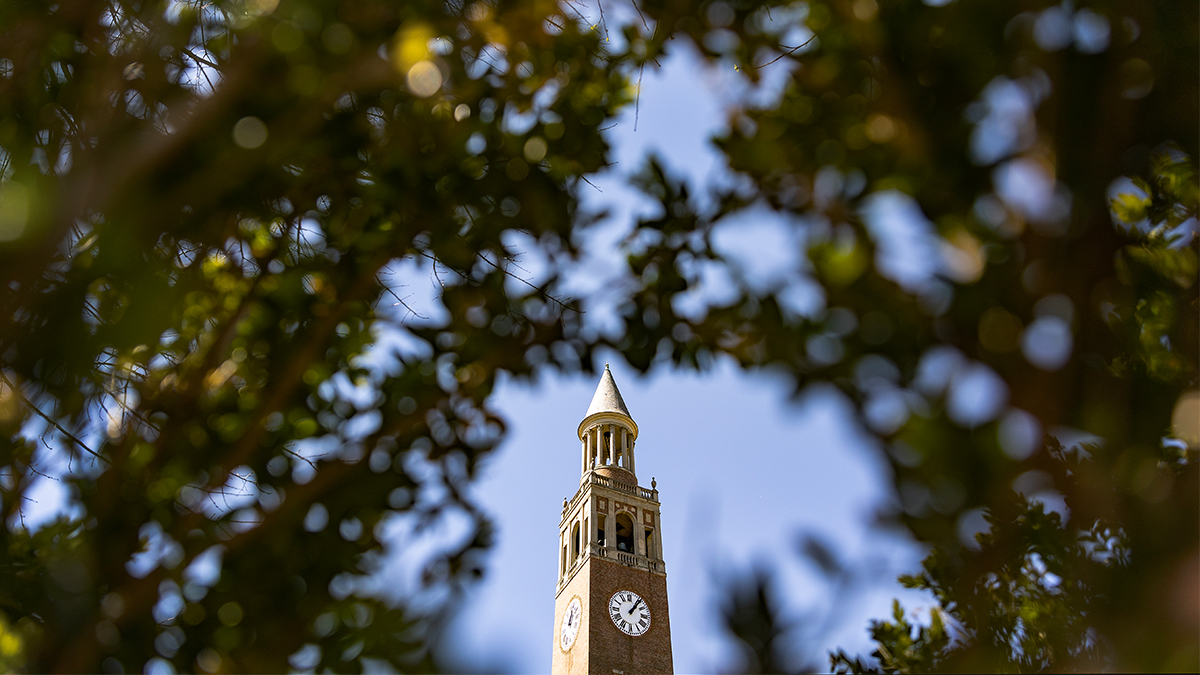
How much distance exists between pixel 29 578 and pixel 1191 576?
346 cm

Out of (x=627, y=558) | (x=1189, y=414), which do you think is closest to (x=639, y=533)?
(x=627, y=558)

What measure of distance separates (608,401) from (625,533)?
240 inches

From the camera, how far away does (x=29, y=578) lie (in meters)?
2.86

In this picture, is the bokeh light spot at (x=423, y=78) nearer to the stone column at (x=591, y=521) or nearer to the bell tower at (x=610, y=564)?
the bell tower at (x=610, y=564)

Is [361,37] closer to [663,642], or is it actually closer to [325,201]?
[325,201]

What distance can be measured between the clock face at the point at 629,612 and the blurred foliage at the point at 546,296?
103 feet

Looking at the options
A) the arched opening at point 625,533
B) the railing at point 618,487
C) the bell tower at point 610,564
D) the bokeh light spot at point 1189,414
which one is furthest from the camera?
the arched opening at point 625,533

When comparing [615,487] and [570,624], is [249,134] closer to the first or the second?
[615,487]

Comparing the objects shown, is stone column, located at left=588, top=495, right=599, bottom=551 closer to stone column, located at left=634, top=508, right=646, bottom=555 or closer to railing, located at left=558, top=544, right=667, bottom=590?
railing, located at left=558, top=544, right=667, bottom=590

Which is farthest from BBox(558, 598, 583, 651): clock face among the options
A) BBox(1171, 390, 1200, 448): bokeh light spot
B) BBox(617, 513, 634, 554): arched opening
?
BBox(1171, 390, 1200, 448): bokeh light spot

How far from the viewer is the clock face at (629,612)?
32.5m

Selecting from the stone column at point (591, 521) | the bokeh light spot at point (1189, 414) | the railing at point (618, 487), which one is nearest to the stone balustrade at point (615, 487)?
the railing at point (618, 487)

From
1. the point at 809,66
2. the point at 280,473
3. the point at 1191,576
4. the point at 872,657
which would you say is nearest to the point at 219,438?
the point at 280,473

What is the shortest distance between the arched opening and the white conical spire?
477cm
